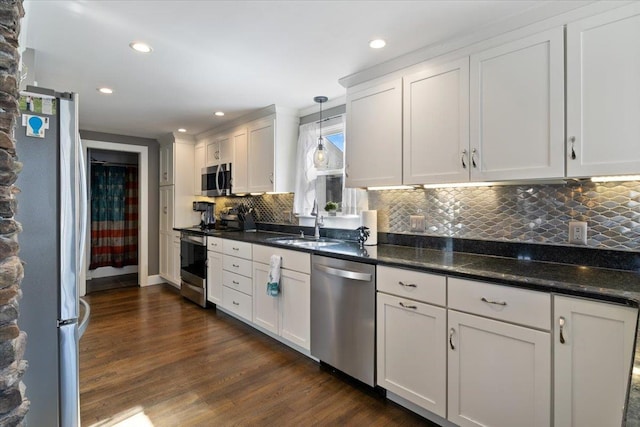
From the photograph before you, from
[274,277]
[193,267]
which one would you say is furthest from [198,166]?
[274,277]

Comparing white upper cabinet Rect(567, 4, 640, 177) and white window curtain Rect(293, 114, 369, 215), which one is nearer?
white upper cabinet Rect(567, 4, 640, 177)

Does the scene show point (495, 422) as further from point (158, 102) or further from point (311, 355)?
point (158, 102)

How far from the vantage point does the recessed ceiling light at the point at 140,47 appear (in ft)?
7.19

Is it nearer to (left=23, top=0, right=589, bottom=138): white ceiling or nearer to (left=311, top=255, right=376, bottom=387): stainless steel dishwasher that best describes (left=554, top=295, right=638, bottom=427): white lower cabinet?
(left=311, top=255, right=376, bottom=387): stainless steel dishwasher

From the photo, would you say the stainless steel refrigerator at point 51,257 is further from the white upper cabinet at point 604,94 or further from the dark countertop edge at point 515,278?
the white upper cabinet at point 604,94

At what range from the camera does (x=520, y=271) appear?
1.70 m

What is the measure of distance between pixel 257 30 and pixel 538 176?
71.6 inches

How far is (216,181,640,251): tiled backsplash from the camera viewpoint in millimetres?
1760

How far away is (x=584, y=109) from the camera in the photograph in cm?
163

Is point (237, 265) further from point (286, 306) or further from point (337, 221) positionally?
point (337, 221)

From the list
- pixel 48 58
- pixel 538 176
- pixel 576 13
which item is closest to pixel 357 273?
pixel 538 176

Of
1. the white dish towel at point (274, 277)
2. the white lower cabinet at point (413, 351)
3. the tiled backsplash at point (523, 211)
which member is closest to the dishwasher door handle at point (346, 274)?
the white lower cabinet at point (413, 351)

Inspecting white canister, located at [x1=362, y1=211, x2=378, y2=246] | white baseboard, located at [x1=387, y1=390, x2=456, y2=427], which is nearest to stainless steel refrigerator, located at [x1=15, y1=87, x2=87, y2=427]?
white baseboard, located at [x1=387, y1=390, x2=456, y2=427]

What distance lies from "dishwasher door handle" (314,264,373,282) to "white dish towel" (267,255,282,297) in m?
0.51
